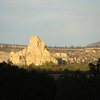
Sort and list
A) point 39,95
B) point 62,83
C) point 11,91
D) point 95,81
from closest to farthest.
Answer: point 11,91
point 39,95
point 95,81
point 62,83

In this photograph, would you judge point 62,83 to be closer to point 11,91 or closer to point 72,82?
point 72,82

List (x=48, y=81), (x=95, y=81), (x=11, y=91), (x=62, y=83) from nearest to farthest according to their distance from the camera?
(x=11, y=91), (x=48, y=81), (x=95, y=81), (x=62, y=83)

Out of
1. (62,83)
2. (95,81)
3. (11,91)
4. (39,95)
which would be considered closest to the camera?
(11,91)

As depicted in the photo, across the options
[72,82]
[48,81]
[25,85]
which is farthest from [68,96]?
[25,85]

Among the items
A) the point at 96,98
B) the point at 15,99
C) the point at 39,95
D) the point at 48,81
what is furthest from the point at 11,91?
the point at 96,98

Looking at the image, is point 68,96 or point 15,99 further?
point 68,96

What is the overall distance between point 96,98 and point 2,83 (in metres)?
15.1

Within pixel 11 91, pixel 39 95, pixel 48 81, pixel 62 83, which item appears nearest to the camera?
pixel 11 91

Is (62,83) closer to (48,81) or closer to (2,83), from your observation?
(48,81)

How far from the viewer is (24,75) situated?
56125 mm

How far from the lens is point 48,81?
59.1 metres

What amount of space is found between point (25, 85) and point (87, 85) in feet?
41.6

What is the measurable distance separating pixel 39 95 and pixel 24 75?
8.83 ft

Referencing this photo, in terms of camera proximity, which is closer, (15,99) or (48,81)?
(15,99)
